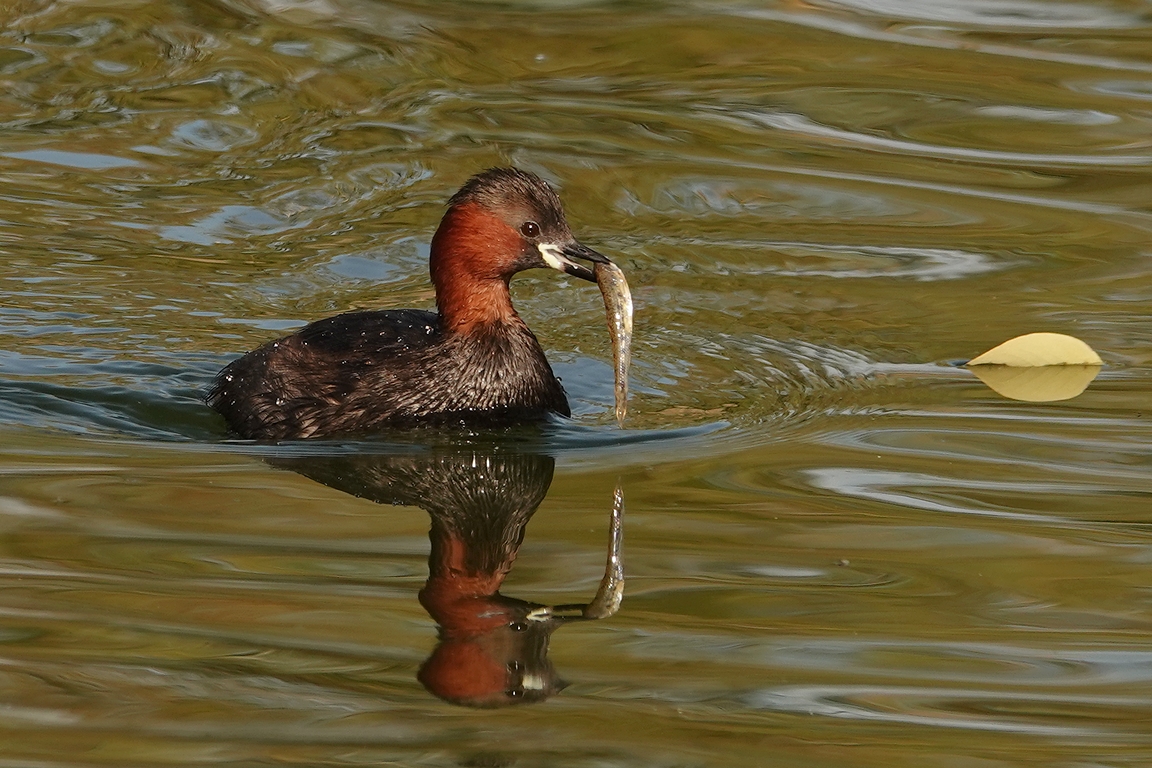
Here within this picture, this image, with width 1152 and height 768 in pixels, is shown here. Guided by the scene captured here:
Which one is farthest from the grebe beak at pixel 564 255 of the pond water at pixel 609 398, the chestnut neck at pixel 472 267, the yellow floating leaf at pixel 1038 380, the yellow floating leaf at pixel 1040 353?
the yellow floating leaf at pixel 1040 353

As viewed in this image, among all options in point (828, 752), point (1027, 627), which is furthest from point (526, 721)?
point (1027, 627)

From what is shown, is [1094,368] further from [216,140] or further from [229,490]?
[216,140]

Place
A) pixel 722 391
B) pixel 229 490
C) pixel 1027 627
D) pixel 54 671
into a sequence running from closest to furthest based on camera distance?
1. pixel 54 671
2. pixel 1027 627
3. pixel 229 490
4. pixel 722 391

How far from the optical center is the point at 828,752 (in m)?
5.17

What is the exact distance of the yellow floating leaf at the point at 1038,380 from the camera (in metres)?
9.12

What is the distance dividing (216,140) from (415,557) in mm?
7325

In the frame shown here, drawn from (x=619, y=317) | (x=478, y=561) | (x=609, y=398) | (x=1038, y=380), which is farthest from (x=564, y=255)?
(x=1038, y=380)

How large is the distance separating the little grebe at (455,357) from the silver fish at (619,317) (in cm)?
18

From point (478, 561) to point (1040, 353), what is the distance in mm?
4025

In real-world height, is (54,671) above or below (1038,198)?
below

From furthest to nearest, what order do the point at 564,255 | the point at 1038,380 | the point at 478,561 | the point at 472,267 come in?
the point at 1038,380 < the point at 472,267 < the point at 564,255 < the point at 478,561

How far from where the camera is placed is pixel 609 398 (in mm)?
9578

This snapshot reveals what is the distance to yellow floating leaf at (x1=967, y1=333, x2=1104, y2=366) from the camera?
9.60 meters

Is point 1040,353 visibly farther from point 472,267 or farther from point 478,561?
point 478,561
